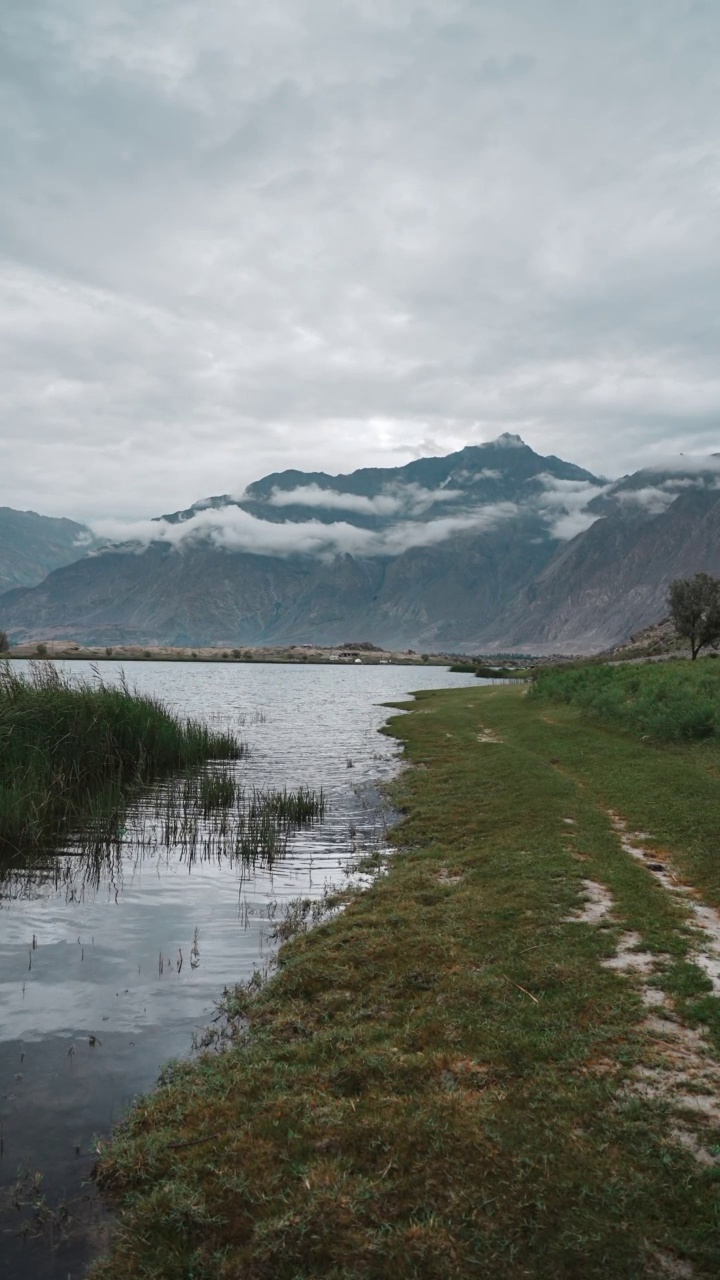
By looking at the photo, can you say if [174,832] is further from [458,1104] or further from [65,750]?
[458,1104]

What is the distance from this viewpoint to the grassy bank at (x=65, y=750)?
17578mm

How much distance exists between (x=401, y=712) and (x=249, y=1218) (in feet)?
163

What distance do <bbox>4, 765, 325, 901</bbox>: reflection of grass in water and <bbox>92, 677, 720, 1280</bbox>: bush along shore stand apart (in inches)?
212

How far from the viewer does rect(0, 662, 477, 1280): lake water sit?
19.6 ft

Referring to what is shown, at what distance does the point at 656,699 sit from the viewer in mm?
31953

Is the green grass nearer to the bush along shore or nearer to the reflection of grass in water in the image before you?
the reflection of grass in water

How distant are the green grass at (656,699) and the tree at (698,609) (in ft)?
41.1

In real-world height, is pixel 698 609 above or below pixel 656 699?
above

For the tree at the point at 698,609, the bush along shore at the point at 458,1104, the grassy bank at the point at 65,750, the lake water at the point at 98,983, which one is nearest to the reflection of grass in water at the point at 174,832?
the lake water at the point at 98,983

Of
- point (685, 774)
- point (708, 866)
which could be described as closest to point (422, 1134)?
point (708, 866)

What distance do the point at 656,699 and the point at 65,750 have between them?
23.1m

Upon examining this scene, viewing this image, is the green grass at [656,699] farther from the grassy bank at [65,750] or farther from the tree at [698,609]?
the grassy bank at [65,750]

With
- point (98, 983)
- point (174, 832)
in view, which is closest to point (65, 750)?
point (174, 832)

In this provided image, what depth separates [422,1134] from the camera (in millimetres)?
5785
